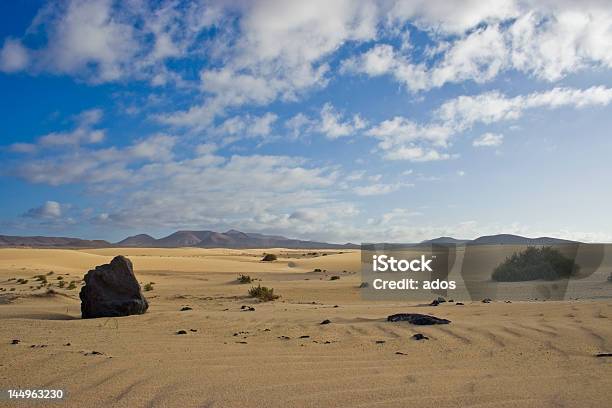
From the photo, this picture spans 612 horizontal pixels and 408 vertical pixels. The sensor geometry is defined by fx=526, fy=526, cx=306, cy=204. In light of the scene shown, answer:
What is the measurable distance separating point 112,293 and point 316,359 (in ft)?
Answer: 19.3

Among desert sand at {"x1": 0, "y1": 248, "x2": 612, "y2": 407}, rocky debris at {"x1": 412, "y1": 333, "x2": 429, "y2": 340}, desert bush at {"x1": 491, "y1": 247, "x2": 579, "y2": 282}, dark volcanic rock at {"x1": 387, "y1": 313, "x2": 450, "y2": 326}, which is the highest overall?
desert bush at {"x1": 491, "y1": 247, "x2": 579, "y2": 282}

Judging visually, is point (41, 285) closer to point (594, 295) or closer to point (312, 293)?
point (312, 293)

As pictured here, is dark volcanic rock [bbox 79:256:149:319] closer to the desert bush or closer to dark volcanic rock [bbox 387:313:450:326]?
dark volcanic rock [bbox 387:313:450:326]

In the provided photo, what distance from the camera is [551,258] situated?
19.6 metres

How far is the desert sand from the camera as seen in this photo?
4.46 metres

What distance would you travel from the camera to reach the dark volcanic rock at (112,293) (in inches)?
392

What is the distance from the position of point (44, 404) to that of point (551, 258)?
19008 mm

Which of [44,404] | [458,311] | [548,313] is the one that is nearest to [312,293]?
[458,311]

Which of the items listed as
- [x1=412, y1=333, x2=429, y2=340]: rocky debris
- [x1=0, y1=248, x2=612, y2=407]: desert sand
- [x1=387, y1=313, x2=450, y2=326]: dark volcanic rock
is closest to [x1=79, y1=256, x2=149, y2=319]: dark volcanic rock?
[x1=0, y1=248, x2=612, y2=407]: desert sand

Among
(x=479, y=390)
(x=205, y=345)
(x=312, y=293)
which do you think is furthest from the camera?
(x=312, y=293)

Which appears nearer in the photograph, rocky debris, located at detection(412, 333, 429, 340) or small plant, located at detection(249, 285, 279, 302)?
rocky debris, located at detection(412, 333, 429, 340)

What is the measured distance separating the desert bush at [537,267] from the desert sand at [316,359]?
927 centimetres

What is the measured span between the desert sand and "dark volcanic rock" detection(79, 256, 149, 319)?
1.26 ft

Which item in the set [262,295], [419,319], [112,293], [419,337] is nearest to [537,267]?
[262,295]
